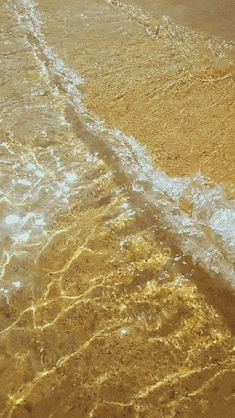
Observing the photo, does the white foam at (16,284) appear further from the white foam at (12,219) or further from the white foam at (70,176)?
the white foam at (70,176)

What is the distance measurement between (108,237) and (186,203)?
803 mm

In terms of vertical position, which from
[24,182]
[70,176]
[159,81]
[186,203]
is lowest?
[24,182]

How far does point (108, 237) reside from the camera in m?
3.63

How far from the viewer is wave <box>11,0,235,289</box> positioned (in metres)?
3.43

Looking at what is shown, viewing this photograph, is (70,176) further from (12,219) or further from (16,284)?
(16,284)

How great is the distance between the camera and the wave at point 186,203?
3.43 meters

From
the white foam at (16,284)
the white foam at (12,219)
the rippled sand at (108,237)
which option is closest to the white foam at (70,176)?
the rippled sand at (108,237)

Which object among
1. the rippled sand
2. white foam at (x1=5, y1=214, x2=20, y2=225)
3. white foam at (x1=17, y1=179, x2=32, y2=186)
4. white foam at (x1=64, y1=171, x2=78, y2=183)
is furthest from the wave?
white foam at (x1=5, y1=214, x2=20, y2=225)

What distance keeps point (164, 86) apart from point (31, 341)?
3538 millimetres

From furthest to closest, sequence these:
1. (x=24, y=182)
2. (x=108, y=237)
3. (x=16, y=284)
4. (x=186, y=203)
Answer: (x=24, y=182)
(x=186, y=203)
(x=108, y=237)
(x=16, y=284)

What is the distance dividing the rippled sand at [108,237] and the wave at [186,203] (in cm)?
4

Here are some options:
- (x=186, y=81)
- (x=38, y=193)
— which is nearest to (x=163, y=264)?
(x=38, y=193)

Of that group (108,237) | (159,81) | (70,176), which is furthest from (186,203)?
(159,81)

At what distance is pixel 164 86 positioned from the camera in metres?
5.19
